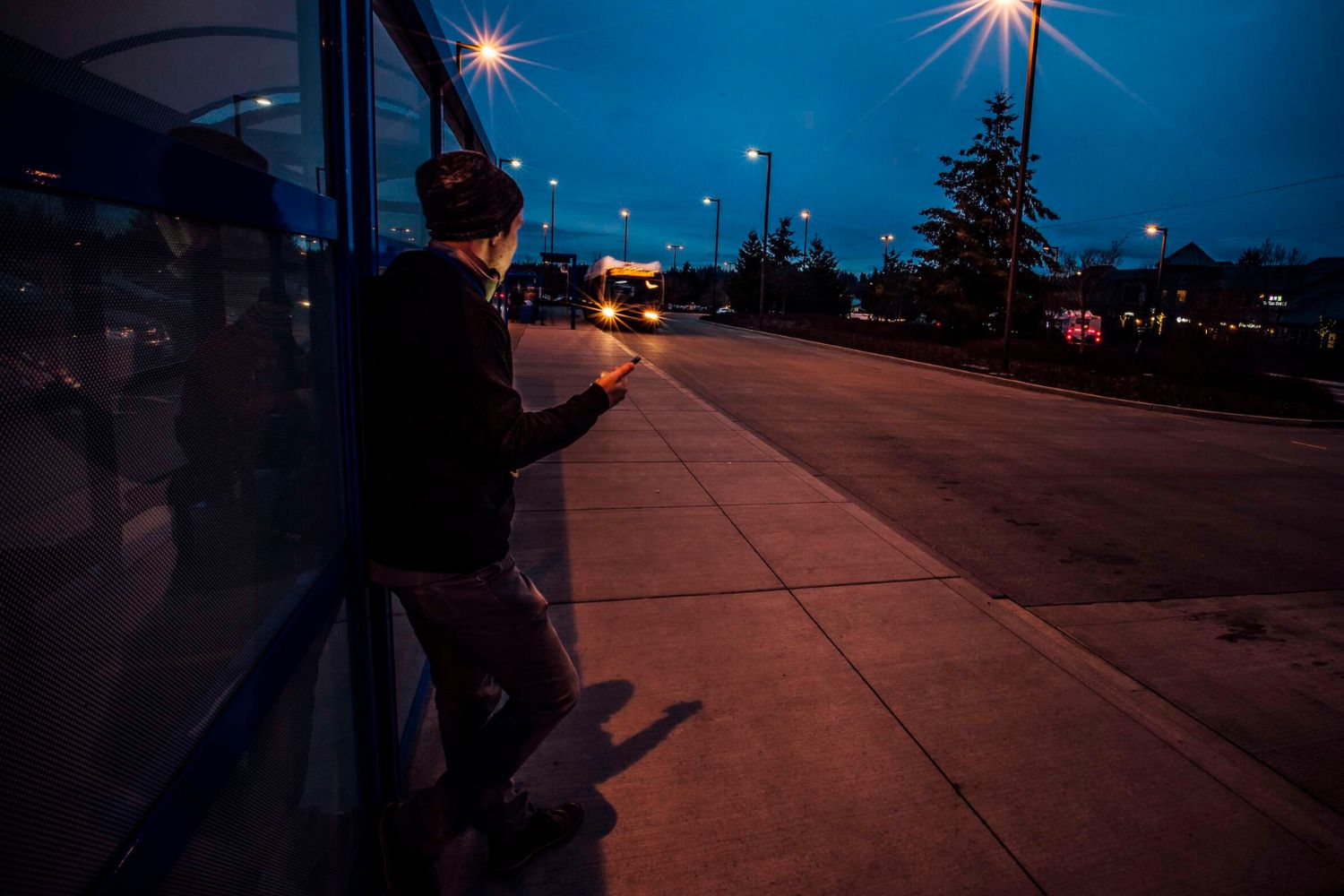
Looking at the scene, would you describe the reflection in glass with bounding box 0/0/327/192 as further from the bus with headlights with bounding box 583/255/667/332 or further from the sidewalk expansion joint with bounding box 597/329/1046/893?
the bus with headlights with bounding box 583/255/667/332

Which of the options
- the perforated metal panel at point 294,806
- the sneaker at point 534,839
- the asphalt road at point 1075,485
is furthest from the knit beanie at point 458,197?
the asphalt road at point 1075,485

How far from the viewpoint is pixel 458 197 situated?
203cm

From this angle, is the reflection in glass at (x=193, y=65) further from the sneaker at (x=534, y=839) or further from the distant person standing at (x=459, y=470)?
the sneaker at (x=534, y=839)

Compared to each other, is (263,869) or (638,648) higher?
(263,869)

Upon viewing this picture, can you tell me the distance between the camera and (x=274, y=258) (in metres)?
1.62

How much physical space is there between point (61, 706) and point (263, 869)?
2.80ft

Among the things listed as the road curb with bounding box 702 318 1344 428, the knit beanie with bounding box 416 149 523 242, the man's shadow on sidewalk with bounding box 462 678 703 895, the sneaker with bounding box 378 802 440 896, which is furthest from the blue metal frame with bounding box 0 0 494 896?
the road curb with bounding box 702 318 1344 428

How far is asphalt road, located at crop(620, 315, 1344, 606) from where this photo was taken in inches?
219

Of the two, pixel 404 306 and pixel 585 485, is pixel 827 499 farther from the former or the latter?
pixel 404 306

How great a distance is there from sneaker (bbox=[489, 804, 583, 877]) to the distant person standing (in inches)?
8.5

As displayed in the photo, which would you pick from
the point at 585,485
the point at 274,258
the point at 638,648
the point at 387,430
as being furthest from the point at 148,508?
the point at 585,485

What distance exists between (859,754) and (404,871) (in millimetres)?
1766

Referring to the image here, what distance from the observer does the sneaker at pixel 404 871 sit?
2170 millimetres

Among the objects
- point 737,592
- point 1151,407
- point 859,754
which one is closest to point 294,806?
point 859,754
